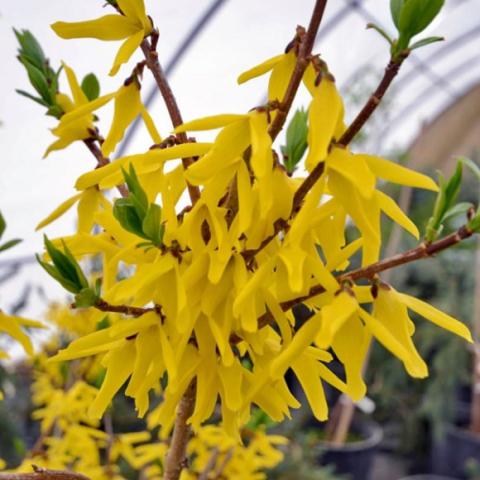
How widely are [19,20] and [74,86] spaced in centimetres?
161

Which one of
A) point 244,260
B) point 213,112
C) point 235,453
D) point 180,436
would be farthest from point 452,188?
point 213,112

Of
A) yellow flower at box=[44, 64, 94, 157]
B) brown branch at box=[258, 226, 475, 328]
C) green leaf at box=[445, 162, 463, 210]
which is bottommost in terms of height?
brown branch at box=[258, 226, 475, 328]

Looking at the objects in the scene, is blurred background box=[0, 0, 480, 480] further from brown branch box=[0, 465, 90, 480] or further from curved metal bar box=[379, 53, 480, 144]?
curved metal bar box=[379, 53, 480, 144]

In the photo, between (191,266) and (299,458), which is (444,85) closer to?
(299,458)

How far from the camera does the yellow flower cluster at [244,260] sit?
0.27 metres

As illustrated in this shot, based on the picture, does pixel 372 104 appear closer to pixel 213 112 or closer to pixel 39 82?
pixel 39 82

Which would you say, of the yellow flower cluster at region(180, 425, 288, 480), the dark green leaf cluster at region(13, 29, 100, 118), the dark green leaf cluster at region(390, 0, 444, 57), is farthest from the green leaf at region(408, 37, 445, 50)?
the yellow flower cluster at region(180, 425, 288, 480)

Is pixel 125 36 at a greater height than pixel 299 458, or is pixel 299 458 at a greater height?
pixel 125 36

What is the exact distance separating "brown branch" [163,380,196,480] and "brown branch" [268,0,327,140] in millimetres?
164

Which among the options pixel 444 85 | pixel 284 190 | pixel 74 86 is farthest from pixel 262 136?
pixel 444 85

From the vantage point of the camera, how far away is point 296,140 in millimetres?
367

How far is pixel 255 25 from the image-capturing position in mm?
2650

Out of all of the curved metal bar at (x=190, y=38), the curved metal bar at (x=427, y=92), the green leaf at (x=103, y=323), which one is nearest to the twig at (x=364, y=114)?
the green leaf at (x=103, y=323)

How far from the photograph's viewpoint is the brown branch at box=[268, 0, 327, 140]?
276 millimetres
